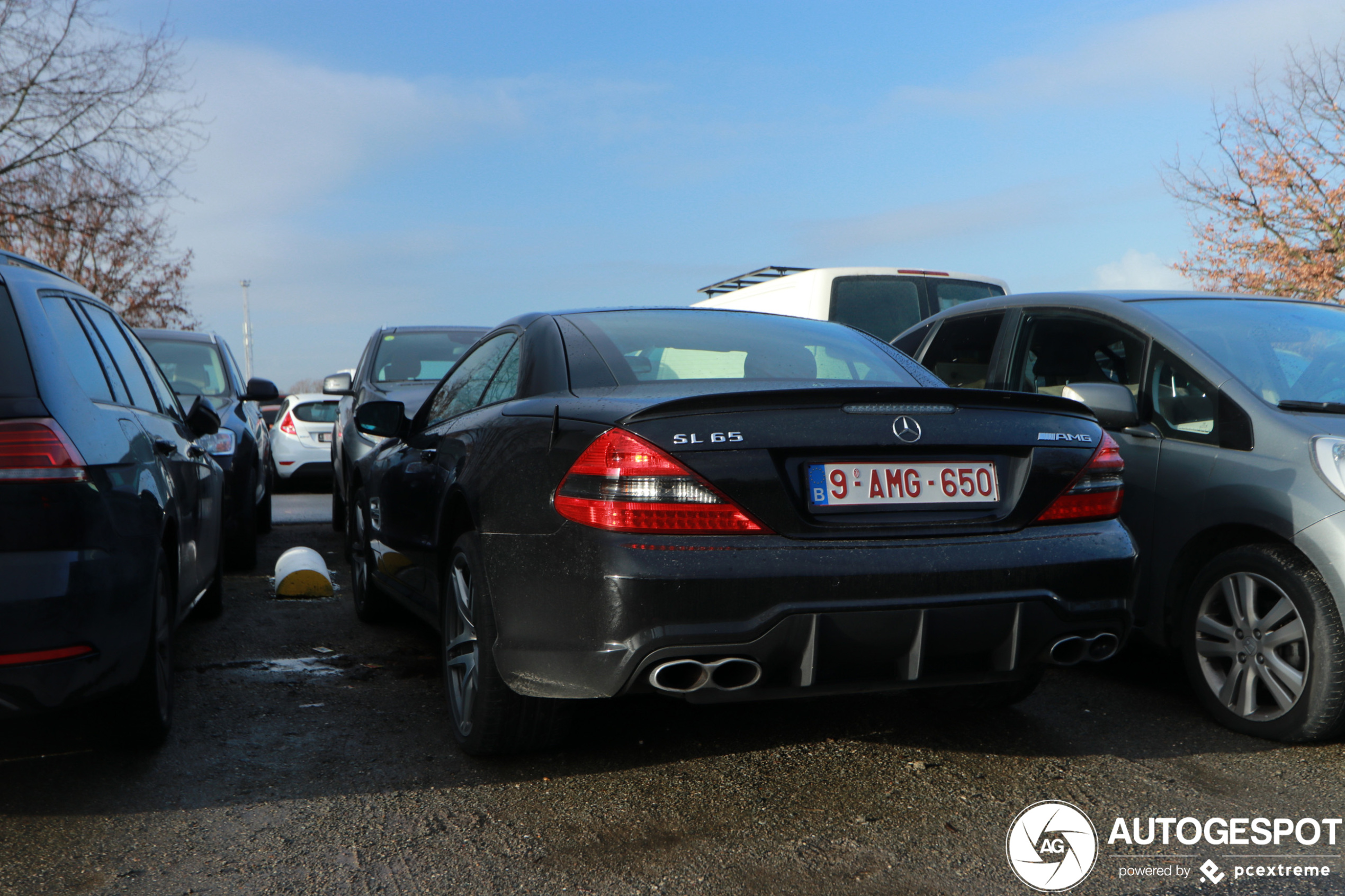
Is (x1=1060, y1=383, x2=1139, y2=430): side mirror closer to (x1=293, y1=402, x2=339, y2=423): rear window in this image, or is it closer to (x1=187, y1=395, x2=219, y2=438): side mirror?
(x1=187, y1=395, x2=219, y2=438): side mirror

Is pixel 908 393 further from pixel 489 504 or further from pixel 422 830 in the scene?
pixel 422 830

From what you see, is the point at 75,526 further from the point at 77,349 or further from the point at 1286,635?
the point at 1286,635

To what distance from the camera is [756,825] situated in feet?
9.91

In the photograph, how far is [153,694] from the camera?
347cm

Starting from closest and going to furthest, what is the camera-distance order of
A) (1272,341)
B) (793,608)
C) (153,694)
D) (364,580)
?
1. (793,608)
2. (153,694)
3. (1272,341)
4. (364,580)

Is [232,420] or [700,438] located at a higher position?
[700,438]

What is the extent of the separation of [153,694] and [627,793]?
4.91 feet

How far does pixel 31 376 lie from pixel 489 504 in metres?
1.27

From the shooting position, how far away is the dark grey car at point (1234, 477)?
364cm

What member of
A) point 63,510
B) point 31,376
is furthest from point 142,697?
point 31,376

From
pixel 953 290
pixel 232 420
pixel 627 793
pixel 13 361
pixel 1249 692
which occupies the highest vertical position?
pixel 953 290

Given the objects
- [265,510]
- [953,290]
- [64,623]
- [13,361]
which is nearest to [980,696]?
[64,623]

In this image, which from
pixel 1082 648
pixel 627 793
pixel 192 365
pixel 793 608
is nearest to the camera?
pixel 793 608

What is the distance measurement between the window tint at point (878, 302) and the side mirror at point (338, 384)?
481 centimetres
